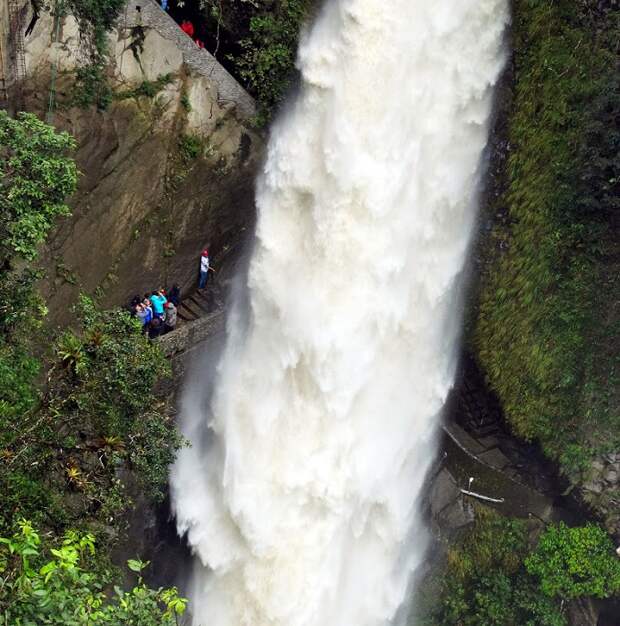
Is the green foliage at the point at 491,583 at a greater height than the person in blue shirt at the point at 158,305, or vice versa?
the person in blue shirt at the point at 158,305

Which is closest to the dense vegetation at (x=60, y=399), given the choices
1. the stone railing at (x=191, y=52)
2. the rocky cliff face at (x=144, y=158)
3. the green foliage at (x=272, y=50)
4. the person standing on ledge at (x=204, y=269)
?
the rocky cliff face at (x=144, y=158)

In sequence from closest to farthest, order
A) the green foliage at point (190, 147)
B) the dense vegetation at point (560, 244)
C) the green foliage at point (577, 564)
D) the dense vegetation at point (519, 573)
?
the dense vegetation at point (560, 244), the green foliage at point (577, 564), the dense vegetation at point (519, 573), the green foliage at point (190, 147)

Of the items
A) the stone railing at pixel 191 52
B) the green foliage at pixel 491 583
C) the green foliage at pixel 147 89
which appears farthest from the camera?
the green foliage at pixel 491 583

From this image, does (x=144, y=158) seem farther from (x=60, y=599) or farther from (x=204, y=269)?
(x=60, y=599)

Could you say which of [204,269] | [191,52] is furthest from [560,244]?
[191,52]

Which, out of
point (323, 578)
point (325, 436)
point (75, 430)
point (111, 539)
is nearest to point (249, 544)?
point (323, 578)

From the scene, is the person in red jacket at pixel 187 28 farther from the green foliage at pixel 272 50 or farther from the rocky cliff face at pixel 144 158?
the green foliage at pixel 272 50
